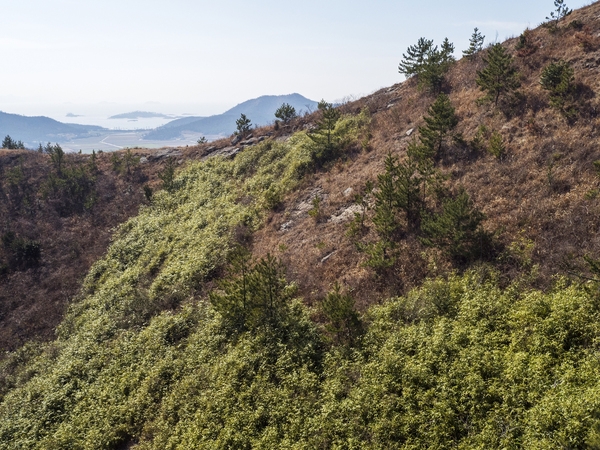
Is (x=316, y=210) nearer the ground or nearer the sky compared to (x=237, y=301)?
nearer the sky

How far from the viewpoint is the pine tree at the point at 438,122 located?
60.7ft

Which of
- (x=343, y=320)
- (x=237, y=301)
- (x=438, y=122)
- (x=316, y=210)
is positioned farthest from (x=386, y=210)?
(x=237, y=301)

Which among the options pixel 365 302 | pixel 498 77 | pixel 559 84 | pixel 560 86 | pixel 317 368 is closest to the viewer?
pixel 317 368

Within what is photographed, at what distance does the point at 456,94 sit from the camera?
2638 centimetres

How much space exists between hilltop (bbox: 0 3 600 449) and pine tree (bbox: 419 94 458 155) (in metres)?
0.17

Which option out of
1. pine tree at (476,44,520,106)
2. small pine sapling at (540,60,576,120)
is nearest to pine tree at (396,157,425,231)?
small pine sapling at (540,60,576,120)

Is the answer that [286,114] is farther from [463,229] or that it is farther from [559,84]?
[463,229]

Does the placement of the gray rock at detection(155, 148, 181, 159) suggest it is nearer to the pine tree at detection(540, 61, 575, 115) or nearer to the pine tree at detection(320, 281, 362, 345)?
the pine tree at detection(320, 281, 362, 345)

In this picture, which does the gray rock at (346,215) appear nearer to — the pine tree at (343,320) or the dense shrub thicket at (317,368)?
the dense shrub thicket at (317,368)

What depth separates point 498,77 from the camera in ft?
69.7

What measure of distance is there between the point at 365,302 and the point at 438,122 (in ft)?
37.5

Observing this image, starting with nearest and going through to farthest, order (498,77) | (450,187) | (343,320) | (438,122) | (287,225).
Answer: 1. (343,320)
2. (450,187)
3. (438,122)
4. (498,77)
5. (287,225)

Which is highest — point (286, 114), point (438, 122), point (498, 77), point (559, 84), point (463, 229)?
point (286, 114)

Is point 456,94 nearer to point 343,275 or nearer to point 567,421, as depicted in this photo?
point 343,275
